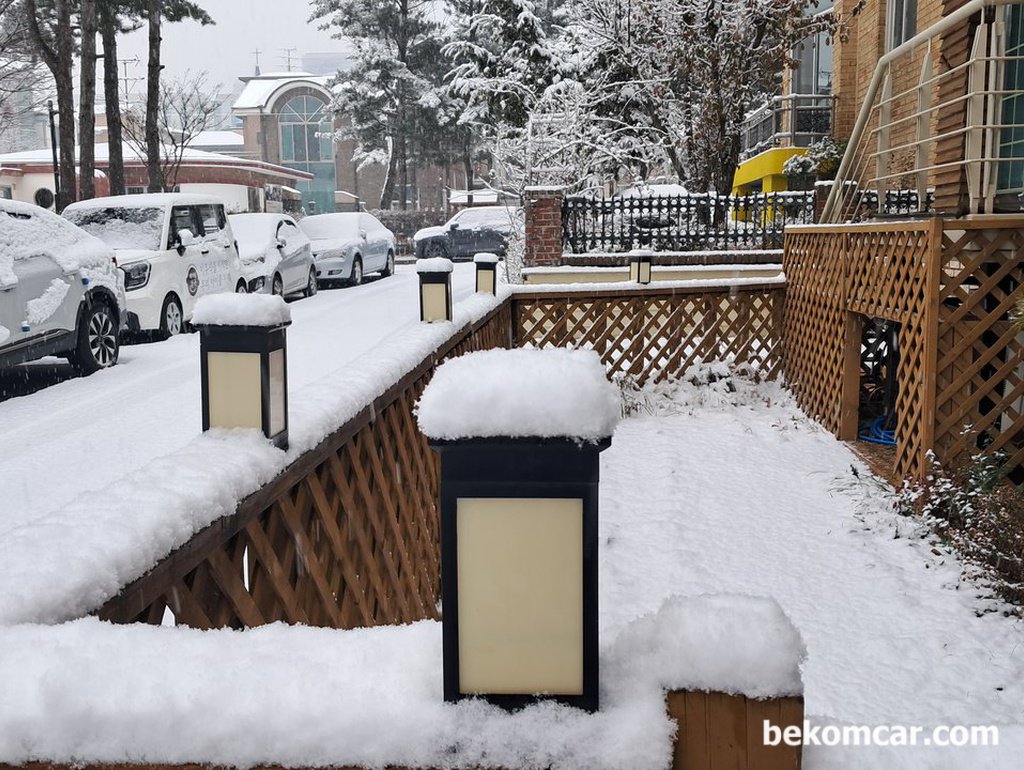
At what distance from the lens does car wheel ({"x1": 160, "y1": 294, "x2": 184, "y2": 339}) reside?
1188 cm

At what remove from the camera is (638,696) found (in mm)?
1247

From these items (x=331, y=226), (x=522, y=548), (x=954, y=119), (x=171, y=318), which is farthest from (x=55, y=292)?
(x=331, y=226)

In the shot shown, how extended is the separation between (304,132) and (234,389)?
2197 inches

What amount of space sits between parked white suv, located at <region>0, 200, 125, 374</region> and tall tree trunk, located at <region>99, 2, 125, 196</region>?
11811 mm

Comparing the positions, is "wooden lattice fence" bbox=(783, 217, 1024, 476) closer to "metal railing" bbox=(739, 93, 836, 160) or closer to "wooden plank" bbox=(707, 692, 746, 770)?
"wooden plank" bbox=(707, 692, 746, 770)

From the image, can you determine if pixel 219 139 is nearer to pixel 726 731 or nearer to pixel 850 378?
pixel 850 378

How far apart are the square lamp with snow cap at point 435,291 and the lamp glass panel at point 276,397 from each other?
9.55ft

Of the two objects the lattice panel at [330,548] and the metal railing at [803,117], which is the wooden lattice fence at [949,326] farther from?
the metal railing at [803,117]

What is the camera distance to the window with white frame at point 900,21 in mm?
A: 12922

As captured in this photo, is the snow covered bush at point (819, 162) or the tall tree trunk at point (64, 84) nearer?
the tall tree trunk at point (64, 84)

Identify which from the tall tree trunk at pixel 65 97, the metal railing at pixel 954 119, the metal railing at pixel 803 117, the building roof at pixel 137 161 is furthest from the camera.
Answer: the building roof at pixel 137 161

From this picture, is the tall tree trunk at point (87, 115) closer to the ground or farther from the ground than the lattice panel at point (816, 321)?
farther from the ground

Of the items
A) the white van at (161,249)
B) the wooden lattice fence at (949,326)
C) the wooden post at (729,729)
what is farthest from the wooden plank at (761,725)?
the white van at (161,249)

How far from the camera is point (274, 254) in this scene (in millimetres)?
15492
